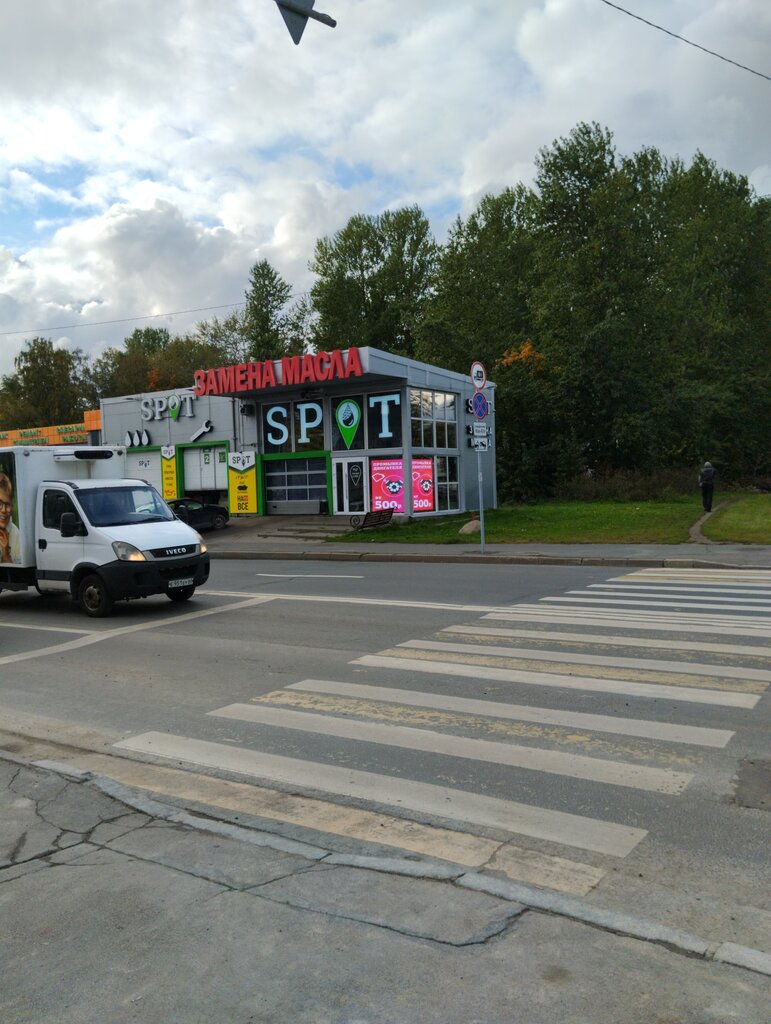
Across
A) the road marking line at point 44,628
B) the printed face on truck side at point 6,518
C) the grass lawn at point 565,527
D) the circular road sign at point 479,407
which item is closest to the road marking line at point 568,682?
the road marking line at point 44,628

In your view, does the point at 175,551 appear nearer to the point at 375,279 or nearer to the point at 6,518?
the point at 6,518

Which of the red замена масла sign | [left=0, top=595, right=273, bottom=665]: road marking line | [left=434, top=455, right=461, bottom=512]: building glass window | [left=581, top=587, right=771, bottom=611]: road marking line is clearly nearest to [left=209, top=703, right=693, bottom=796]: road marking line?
[left=0, top=595, right=273, bottom=665]: road marking line

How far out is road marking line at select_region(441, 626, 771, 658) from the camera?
8297mm

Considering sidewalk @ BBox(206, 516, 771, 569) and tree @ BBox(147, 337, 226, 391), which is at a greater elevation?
tree @ BBox(147, 337, 226, 391)

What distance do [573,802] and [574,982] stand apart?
5.82 ft

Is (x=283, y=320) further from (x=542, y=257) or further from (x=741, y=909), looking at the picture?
(x=741, y=909)

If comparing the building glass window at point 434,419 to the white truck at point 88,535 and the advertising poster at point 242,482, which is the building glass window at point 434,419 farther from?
the white truck at point 88,535

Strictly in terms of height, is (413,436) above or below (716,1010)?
above

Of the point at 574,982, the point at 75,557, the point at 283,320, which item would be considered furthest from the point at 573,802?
the point at 283,320

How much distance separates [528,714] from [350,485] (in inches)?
981

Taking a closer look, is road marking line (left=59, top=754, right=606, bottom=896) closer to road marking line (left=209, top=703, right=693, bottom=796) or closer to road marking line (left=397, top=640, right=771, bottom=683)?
road marking line (left=209, top=703, right=693, bottom=796)

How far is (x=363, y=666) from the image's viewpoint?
830 cm

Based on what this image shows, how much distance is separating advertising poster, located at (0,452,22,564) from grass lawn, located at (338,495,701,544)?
39.4 ft

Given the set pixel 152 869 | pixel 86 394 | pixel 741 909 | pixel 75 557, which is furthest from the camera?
pixel 86 394
